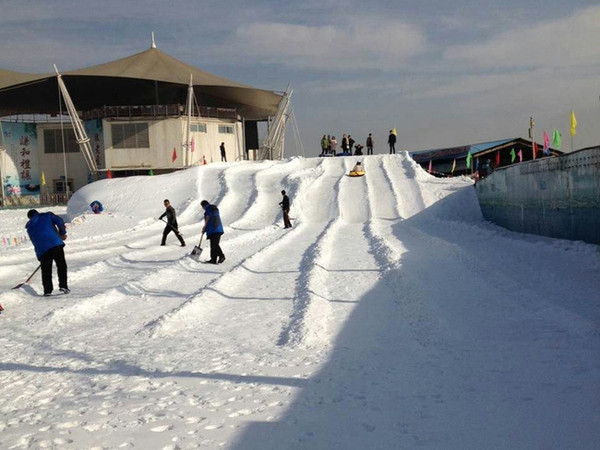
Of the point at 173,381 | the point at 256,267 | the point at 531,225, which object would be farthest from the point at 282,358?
the point at 531,225

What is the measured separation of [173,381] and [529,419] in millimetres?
2774

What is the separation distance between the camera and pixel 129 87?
1925 inches

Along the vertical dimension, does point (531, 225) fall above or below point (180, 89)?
below

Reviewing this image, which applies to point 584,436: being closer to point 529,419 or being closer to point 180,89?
point 529,419

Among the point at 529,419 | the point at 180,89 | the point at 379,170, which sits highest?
the point at 180,89

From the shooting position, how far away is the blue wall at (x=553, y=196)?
1064cm

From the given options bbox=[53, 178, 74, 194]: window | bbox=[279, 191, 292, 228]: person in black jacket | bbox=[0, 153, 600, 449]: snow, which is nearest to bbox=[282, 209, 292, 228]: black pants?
bbox=[279, 191, 292, 228]: person in black jacket

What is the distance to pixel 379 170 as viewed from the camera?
33.2m

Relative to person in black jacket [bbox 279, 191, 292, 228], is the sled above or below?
above

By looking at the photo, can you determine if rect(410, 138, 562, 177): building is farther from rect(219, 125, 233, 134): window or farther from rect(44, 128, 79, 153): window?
rect(44, 128, 79, 153): window

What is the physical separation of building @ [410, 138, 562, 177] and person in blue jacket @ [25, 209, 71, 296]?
2640 centimetres

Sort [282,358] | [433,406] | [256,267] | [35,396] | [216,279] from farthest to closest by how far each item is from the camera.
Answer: [256,267] < [216,279] < [282,358] < [35,396] < [433,406]

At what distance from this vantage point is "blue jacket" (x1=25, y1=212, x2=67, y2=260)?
9352mm

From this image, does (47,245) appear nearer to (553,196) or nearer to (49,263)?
(49,263)
